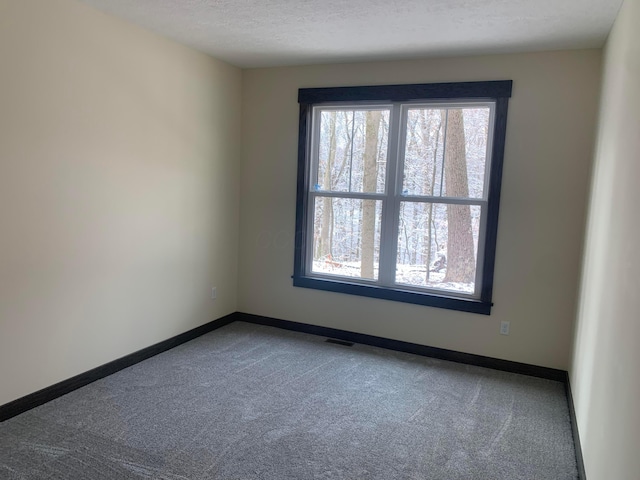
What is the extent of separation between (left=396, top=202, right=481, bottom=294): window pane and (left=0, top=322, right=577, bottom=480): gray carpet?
69 centimetres

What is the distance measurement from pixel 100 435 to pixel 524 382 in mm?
Answer: 2858

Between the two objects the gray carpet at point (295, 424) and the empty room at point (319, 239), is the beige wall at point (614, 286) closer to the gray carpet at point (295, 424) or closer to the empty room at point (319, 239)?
the empty room at point (319, 239)

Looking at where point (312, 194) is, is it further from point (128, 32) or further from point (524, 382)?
point (524, 382)

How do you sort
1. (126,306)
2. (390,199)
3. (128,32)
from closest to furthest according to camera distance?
(128,32), (126,306), (390,199)

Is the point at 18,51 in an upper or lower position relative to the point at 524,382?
upper

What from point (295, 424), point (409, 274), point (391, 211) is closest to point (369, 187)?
point (391, 211)

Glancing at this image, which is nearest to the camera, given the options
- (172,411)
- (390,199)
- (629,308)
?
(629,308)

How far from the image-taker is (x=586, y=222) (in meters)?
3.31

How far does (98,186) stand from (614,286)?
9.80 feet

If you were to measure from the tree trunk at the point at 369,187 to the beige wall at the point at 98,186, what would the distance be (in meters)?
1.31

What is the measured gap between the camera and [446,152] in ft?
12.8

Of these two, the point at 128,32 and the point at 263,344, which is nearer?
the point at 128,32

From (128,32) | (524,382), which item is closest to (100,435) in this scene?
(128,32)

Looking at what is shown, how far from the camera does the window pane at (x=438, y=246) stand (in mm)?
3887
